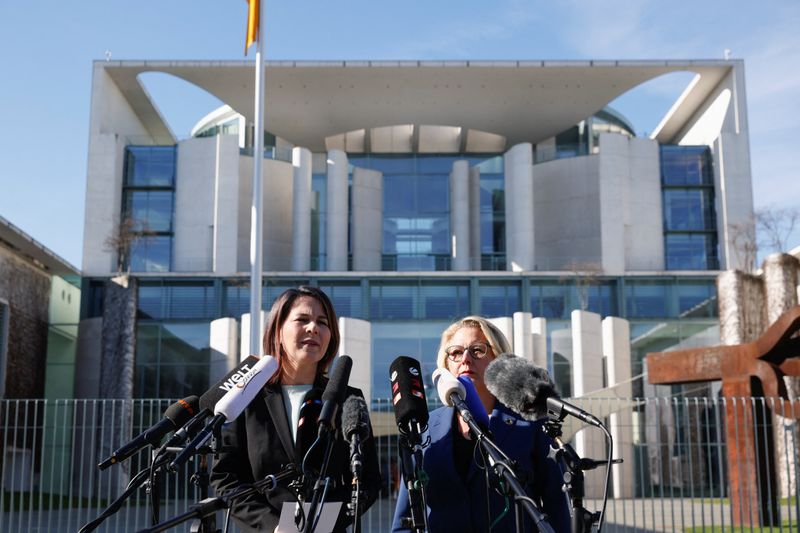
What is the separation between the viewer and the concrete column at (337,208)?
37219 mm

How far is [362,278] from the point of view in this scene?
33.9 meters

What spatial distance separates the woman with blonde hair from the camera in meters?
3.72

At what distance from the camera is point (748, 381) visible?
48.8 ft

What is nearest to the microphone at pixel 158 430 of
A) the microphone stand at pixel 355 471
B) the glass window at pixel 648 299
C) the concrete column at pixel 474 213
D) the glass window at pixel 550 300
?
the microphone stand at pixel 355 471

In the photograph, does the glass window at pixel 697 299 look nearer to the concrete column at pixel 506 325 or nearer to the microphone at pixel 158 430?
the concrete column at pixel 506 325

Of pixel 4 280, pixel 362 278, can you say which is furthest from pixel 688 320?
pixel 4 280

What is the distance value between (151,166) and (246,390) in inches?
1374

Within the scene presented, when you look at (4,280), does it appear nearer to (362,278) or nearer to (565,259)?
(362,278)

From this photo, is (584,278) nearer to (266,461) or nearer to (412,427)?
(266,461)

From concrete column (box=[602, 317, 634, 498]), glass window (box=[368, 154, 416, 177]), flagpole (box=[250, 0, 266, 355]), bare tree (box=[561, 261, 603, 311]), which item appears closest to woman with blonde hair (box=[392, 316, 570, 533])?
flagpole (box=[250, 0, 266, 355])

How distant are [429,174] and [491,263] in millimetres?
4622

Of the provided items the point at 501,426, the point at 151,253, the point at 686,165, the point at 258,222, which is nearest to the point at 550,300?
the point at 686,165

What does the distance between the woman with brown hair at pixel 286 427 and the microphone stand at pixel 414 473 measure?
0.55 feet

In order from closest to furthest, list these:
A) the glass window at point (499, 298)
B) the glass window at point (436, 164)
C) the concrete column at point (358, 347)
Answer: the concrete column at point (358, 347) → the glass window at point (499, 298) → the glass window at point (436, 164)
